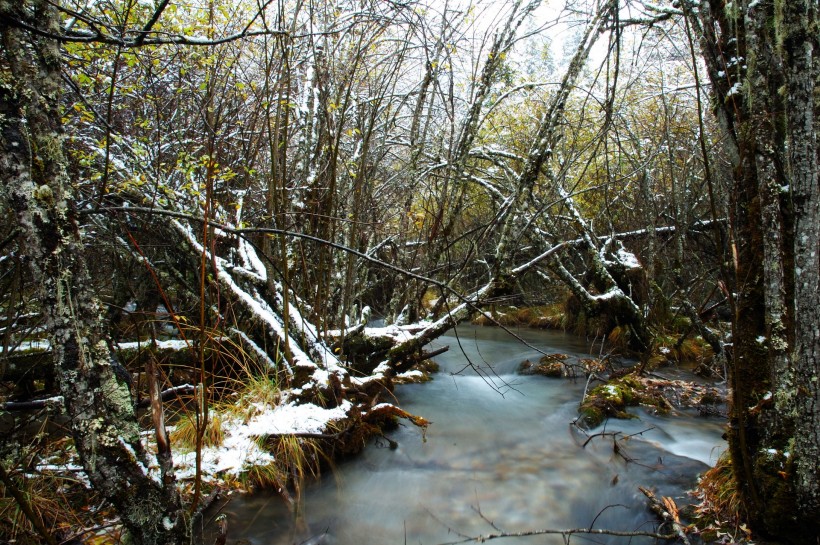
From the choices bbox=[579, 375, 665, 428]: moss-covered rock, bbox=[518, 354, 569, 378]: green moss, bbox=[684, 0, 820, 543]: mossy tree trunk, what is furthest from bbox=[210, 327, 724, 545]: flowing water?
bbox=[518, 354, 569, 378]: green moss

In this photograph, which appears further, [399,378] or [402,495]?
[399,378]

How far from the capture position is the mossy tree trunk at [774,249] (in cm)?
223

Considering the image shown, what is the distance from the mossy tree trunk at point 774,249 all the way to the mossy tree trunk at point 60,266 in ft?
9.66

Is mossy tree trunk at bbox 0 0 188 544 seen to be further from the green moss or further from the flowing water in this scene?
the green moss

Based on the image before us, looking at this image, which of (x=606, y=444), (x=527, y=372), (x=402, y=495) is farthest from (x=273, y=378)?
(x=527, y=372)

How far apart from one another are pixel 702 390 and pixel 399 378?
4246mm

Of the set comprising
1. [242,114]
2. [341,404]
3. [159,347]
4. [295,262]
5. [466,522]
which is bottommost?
[466,522]

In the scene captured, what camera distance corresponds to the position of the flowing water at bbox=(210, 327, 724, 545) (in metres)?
3.48

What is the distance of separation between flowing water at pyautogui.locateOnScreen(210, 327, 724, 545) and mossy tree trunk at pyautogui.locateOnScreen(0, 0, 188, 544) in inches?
62.4

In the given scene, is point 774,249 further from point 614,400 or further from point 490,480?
point 614,400

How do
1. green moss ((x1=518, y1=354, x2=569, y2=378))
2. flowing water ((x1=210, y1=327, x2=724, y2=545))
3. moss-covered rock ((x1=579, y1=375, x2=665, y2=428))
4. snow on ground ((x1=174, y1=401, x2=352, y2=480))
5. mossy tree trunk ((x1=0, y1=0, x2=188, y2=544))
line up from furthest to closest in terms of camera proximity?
green moss ((x1=518, y1=354, x2=569, y2=378)), moss-covered rock ((x1=579, y1=375, x2=665, y2=428)), snow on ground ((x1=174, y1=401, x2=352, y2=480)), flowing water ((x1=210, y1=327, x2=724, y2=545)), mossy tree trunk ((x1=0, y1=0, x2=188, y2=544))

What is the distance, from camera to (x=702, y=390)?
618cm

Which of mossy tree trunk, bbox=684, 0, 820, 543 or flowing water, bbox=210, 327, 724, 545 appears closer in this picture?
mossy tree trunk, bbox=684, 0, 820, 543

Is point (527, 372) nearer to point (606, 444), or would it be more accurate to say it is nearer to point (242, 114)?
point (606, 444)
